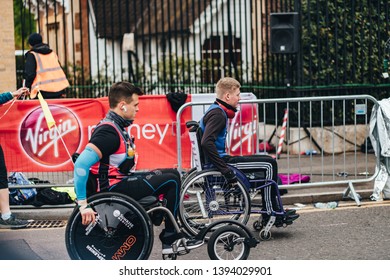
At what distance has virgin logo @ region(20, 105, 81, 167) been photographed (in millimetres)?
9914

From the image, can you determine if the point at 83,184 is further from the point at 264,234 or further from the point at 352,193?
the point at 352,193

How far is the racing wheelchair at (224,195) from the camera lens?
26.0ft

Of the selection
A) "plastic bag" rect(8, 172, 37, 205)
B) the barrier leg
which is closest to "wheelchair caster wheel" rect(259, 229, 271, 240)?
the barrier leg

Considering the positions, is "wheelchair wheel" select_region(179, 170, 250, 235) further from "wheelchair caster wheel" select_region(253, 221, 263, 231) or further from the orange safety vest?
the orange safety vest

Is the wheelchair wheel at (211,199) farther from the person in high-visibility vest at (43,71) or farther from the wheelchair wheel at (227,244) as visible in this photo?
the person in high-visibility vest at (43,71)

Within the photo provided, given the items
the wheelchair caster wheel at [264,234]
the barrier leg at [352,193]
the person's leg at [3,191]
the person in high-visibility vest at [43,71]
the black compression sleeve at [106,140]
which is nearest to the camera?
the black compression sleeve at [106,140]

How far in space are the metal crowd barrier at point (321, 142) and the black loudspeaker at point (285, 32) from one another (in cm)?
87

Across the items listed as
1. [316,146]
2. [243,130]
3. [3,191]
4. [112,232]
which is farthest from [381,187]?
[112,232]

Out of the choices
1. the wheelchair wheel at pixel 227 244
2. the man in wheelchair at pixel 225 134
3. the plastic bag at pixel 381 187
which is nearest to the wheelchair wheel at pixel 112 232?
the wheelchair wheel at pixel 227 244

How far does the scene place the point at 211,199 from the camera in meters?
7.99

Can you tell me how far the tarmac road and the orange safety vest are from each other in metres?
3.20

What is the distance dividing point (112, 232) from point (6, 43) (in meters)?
6.77

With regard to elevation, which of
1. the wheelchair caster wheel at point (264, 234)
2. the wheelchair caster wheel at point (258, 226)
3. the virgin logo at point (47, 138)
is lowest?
the wheelchair caster wheel at point (264, 234)
